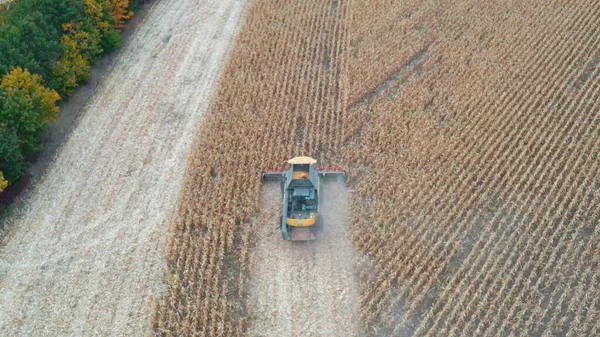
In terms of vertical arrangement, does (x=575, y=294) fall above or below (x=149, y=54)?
A: below

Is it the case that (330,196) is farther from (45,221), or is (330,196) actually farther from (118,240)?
(45,221)

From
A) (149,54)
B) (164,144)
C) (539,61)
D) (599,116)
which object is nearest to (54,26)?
(149,54)

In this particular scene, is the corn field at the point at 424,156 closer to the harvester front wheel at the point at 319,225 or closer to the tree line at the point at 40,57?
the harvester front wheel at the point at 319,225

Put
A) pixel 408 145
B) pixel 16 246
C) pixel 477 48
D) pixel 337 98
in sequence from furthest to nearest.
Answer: pixel 477 48
pixel 337 98
pixel 408 145
pixel 16 246

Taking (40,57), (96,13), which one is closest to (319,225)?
(40,57)

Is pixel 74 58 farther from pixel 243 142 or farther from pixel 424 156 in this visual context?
pixel 424 156

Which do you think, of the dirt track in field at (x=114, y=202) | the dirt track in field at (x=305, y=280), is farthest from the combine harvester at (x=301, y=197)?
the dirt track in field at (x=114, y=202)

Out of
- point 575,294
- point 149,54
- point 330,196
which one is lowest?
point 575,294
